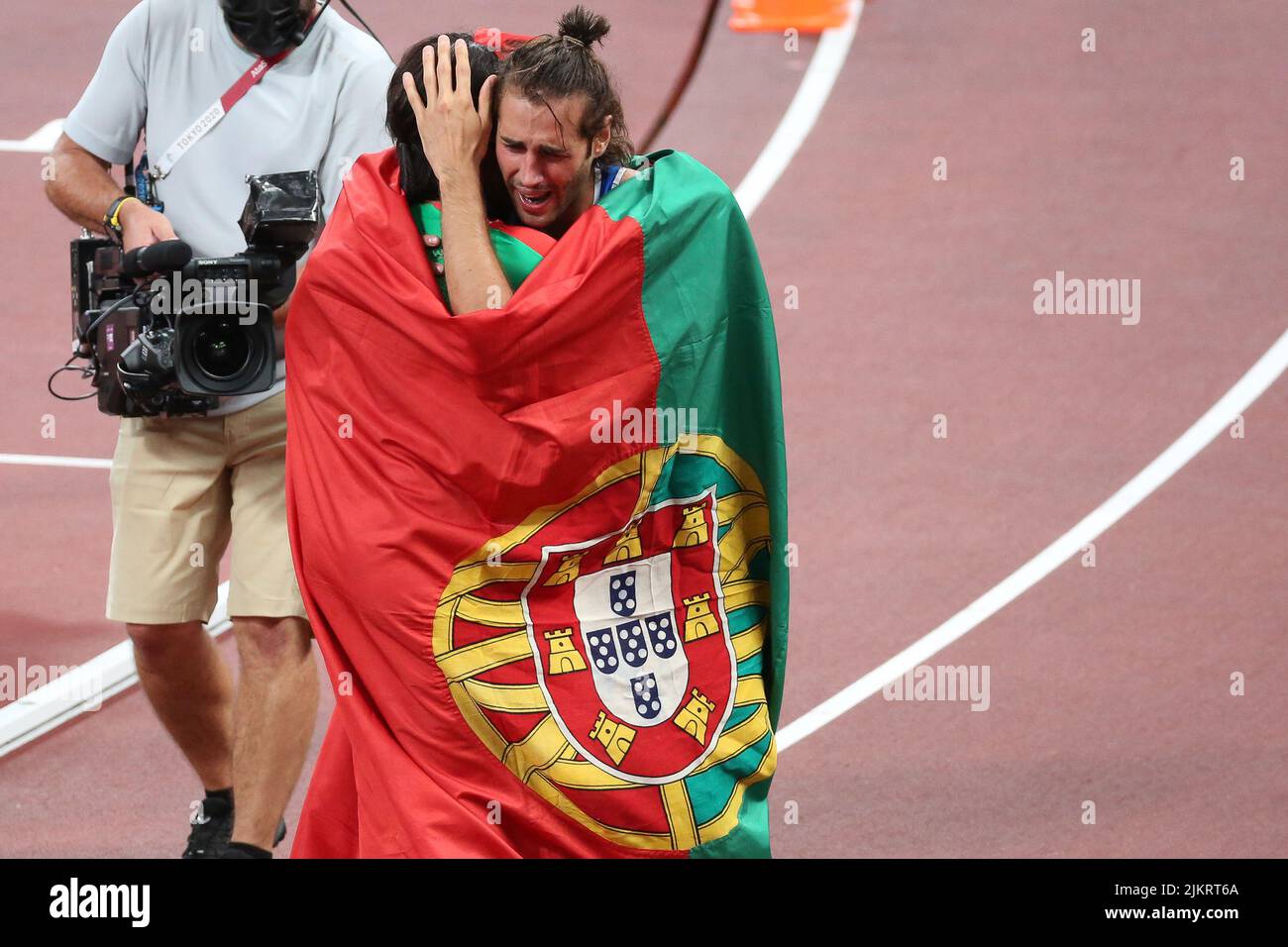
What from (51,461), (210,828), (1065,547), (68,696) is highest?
(51,461)

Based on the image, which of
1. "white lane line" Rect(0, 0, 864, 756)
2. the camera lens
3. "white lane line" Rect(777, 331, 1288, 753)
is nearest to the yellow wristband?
the camera lens

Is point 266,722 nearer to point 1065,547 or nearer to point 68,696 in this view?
point 68,696

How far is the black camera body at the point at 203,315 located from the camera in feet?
17.1

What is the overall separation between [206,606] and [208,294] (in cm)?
98

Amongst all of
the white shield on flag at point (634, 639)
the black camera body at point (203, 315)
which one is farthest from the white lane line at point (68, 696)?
the white shield on flag at point (634, 639)

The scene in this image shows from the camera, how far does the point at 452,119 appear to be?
175 inches

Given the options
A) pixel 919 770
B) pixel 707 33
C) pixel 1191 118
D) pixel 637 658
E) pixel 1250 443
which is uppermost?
pixel 707 33

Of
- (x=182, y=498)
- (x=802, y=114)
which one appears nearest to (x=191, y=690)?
(x=182, y=498)

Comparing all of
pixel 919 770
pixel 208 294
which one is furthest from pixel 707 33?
pixel 208 294

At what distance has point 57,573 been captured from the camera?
8.16 m

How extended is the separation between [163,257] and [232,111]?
19.5 inches

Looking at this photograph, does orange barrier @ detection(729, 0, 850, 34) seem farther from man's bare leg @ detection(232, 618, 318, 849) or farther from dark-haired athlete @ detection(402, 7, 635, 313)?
dark-haired athlete @ detection(402, 7, 635, 313)

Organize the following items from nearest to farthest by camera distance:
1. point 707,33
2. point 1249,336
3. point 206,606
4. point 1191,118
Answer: point 206,606 → point 1249,336 → point 1191,118 → point 707,33
